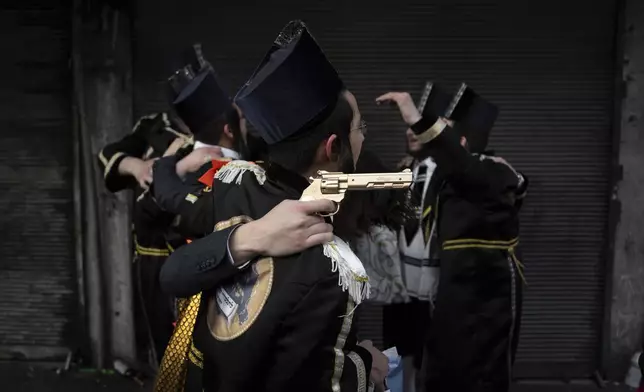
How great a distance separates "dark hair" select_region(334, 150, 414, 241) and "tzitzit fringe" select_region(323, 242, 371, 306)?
0.77 feet

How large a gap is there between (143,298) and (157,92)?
61.1 inches

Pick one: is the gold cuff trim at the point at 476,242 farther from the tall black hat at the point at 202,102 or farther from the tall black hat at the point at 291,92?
the tall black hat at the point at 291,92

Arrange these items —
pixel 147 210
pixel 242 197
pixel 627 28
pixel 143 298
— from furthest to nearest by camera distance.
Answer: pixel 627 28 → pixel 143 298 → pixel 147 210 → pixel 242 197

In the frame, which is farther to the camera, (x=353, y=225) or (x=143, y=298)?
(x=143, y=298)

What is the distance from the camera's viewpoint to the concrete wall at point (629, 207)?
4.89 m

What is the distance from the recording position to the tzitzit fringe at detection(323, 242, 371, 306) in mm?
1961

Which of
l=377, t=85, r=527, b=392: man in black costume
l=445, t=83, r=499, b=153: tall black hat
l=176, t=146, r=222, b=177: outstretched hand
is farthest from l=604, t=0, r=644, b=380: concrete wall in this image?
l=176, t=146, r=222, b=177: outstretched hand

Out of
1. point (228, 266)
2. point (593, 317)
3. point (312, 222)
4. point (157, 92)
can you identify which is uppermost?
point (157, 92)

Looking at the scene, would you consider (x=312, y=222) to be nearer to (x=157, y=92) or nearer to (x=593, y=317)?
(x=157, y=92)

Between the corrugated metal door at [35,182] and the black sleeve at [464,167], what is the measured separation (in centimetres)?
287

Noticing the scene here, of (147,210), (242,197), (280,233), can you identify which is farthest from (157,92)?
(280,233)

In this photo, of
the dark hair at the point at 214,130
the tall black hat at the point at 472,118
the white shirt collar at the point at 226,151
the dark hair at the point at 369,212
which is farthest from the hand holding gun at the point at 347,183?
the tall black hat at the point at 472,118

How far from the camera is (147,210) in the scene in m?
4.05

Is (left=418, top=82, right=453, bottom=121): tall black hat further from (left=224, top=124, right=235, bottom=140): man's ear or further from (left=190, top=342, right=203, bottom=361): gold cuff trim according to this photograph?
(left=190, top=342, right=203, bottom=361): gold cuff trim
